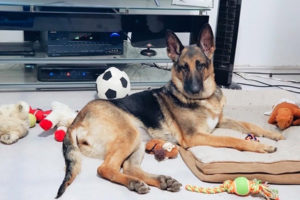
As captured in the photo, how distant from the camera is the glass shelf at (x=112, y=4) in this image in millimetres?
3027

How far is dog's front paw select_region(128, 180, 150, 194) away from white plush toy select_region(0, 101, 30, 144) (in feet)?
2.72

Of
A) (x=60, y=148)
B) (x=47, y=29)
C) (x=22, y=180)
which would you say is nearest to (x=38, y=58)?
(x=47, y=29)

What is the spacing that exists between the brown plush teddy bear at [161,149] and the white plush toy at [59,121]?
514mm

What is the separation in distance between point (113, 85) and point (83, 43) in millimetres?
633

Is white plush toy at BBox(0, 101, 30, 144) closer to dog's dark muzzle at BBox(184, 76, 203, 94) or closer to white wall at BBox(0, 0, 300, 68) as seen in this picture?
dog's dark muzzle at BBox(184, 76, 203, 94)

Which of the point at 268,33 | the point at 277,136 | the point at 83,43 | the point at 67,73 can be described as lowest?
the point at 277,136

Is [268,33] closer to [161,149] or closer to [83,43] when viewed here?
[83,43]

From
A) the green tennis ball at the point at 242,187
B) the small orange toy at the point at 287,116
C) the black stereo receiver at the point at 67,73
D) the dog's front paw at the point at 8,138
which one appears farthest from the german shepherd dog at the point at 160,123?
the black stereo receiver at the point at 67,73

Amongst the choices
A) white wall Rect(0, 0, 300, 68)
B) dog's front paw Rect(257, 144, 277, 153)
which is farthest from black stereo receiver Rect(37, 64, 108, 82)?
dog's front paw Rect(257, 144, 277, 153)

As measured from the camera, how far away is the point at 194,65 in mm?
2346

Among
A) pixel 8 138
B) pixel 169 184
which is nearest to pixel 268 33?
pixel 169 184

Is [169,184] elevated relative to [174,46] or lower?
lower

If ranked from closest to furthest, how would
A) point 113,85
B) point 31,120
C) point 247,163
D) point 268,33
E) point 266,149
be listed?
point 247,163 < point 266,149 < point 31,120 < point 113,85 < point 268,33

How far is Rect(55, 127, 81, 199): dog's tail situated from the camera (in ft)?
6.22
